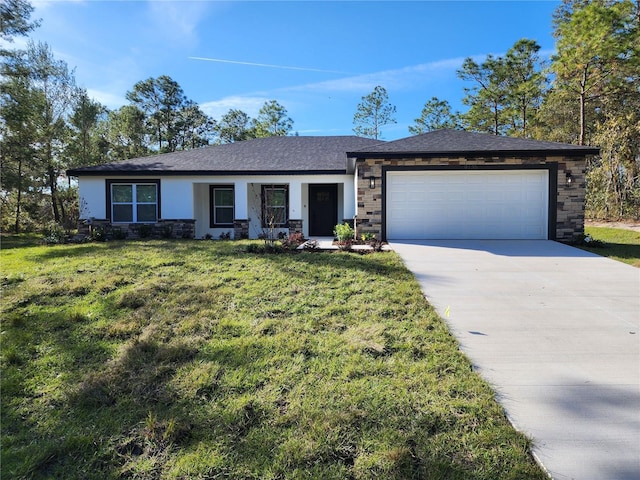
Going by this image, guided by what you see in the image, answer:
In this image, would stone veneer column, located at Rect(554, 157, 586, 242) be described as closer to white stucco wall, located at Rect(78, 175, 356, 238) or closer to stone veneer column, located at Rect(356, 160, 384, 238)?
stone veneer column, located at Rect(356, 160, 384, 238)

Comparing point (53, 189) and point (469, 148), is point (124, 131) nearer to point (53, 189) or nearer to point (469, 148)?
point (53, 189)

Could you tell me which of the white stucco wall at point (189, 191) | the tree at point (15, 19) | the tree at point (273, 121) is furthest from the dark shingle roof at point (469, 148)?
the tree at point (273, 121)

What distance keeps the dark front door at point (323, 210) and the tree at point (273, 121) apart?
18523 mm

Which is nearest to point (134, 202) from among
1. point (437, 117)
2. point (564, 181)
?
point (564, 181)

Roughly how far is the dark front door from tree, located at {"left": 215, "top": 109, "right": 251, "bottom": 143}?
2014 cm

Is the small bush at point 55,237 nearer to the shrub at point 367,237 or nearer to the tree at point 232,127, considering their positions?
the shrub at point 367,237

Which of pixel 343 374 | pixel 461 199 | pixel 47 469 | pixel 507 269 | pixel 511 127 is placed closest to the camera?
pixel 47 469

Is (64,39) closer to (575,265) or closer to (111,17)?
(111,17)

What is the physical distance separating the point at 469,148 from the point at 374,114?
20.5m

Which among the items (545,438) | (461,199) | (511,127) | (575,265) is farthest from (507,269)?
(511,127)

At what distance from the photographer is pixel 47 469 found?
7.05ft

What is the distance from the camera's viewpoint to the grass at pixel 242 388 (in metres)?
2.15

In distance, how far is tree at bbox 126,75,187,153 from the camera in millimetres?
28406

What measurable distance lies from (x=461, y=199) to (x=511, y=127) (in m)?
21.0
